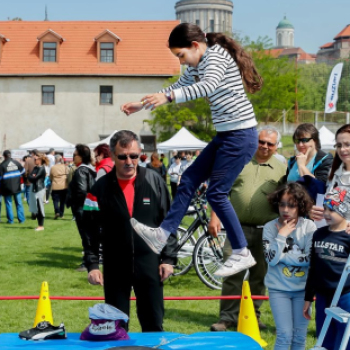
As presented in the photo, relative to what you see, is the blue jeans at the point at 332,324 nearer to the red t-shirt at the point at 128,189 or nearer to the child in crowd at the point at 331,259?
the child in crowd at the point at 331,259

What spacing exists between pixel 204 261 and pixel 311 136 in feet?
15.2

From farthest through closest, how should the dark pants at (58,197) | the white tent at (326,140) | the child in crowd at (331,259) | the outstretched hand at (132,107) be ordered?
the white tent at (326,140)
the dark pants at (58,197)
the child in crowd at (331,259)
the outstretched hand at (132,107)

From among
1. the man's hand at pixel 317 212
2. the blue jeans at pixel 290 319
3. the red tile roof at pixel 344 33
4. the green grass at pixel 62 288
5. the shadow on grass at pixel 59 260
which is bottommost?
the shadow on grass at pixel 59 260

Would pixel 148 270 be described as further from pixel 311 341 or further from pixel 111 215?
pixel 311 341

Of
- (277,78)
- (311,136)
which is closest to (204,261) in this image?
(311,136)

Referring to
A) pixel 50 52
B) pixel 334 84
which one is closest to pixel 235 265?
pixel 334 84

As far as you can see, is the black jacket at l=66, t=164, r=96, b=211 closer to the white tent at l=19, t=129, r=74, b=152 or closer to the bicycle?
the bicycle

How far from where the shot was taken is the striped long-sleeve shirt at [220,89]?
14.3 ft

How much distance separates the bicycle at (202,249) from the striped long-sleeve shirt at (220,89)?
230 inches

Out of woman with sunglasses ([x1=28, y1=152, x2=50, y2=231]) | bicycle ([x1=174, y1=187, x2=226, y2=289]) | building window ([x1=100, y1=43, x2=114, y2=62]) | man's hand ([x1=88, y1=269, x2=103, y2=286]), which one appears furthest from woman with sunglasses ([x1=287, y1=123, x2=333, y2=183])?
building window ([x1=100, y1=43, x2=114, y2=62])

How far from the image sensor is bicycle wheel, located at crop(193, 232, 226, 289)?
35.5ft

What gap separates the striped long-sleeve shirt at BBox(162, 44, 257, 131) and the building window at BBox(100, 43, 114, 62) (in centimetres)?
5246

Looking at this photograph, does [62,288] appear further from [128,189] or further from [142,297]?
[128,189]

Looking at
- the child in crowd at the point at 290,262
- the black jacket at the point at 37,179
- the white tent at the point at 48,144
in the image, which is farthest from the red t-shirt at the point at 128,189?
the white tent at the point at 48,144
